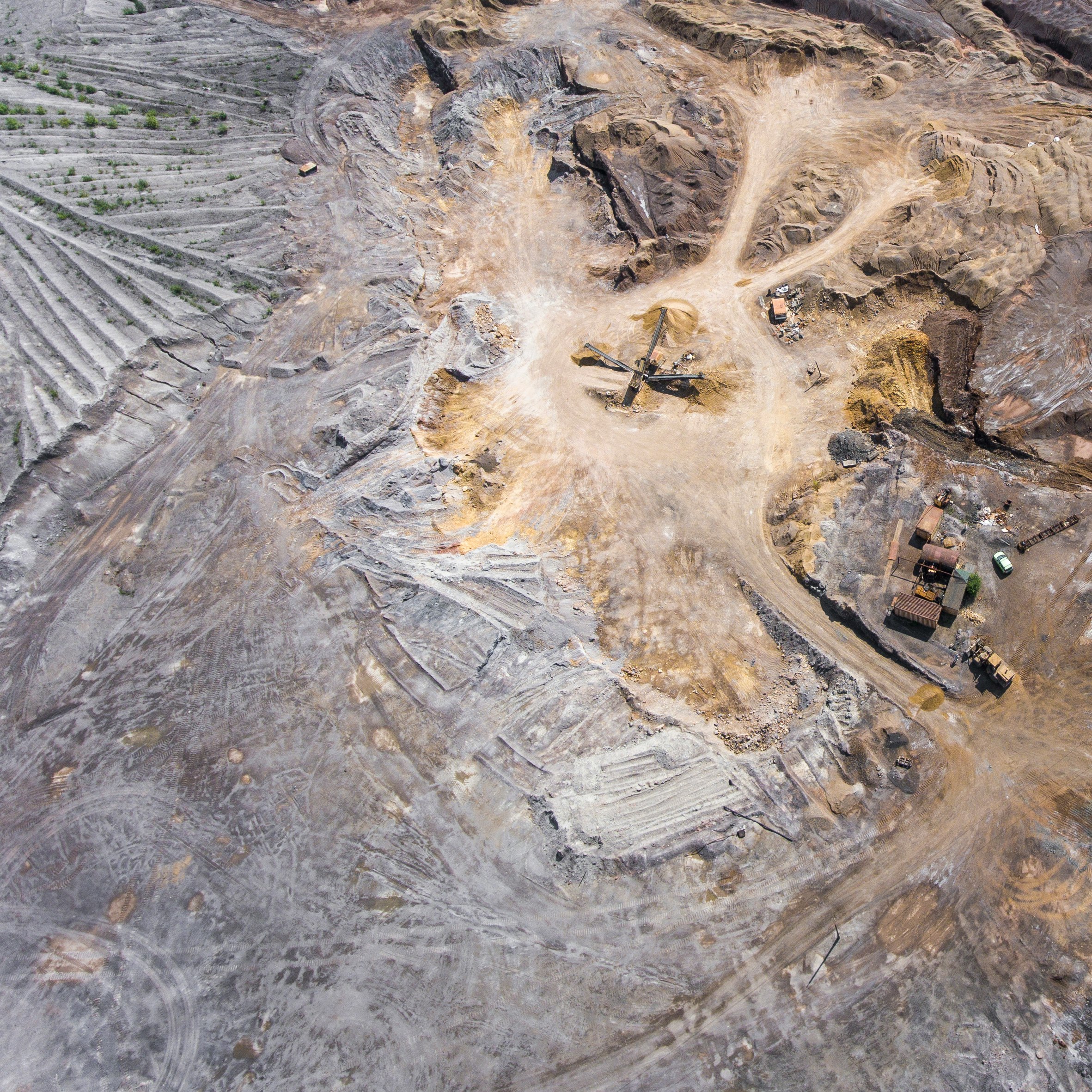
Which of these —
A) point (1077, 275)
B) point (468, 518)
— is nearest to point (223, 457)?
point (468, 518)

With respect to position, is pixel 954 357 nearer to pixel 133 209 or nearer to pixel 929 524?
pixel 929 524

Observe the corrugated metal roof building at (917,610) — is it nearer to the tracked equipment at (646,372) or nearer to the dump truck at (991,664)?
the dump truck at (991,664)

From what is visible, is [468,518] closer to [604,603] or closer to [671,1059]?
[604,603]

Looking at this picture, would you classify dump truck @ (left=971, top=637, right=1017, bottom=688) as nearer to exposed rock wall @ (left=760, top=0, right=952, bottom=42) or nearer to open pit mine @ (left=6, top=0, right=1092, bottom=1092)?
open pit mine @ (left=6, top=0, right=1092, bottom=1092)

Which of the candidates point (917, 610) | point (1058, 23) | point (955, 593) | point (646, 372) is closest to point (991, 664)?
point (955, 593)

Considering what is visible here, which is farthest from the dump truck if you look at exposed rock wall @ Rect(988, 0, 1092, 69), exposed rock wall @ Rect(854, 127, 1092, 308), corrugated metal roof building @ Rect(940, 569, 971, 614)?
exposed rock wall @ Rect(988, 0, 1092, 69)
